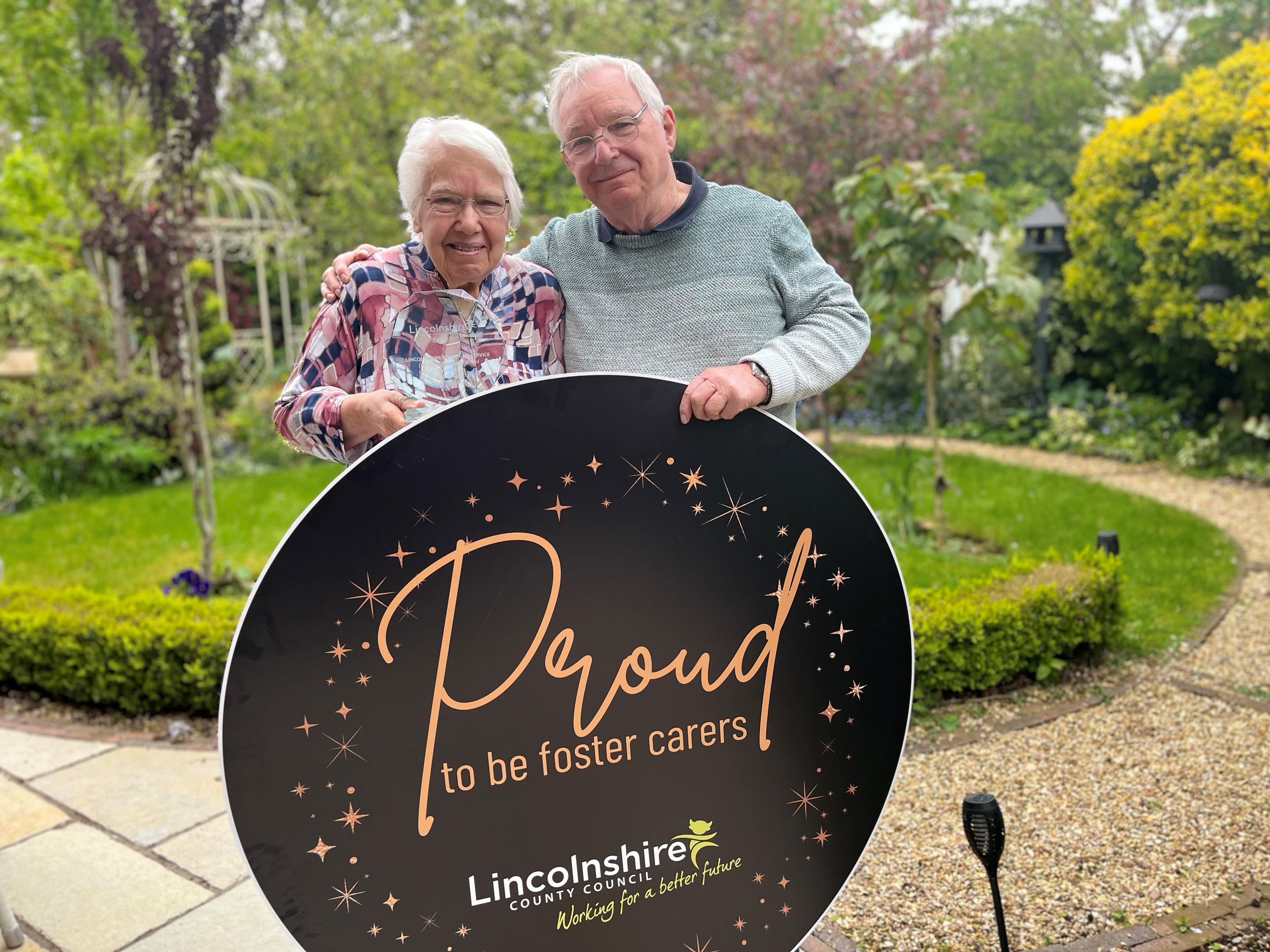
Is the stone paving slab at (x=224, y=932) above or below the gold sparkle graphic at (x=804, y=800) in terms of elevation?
below

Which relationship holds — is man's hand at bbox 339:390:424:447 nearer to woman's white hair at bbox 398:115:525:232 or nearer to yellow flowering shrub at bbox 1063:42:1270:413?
woman's white hair at bbox 398:115:525:232

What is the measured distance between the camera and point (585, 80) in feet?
5.35

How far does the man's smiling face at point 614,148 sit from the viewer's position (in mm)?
1626

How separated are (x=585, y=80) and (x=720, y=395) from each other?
611mm

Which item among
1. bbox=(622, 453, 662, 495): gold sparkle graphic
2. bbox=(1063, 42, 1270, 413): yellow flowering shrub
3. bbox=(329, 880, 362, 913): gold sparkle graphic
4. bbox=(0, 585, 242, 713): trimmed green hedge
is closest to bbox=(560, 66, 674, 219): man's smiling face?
bbox=(622, 453, 662, 495): gold sparkle graphic

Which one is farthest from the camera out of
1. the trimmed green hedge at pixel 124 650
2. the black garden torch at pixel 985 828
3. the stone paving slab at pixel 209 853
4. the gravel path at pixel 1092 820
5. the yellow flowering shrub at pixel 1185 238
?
the yellow flowering shrub at pixel 1185 238

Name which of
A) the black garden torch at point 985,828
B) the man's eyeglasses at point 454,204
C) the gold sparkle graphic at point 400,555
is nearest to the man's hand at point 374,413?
the gold sparkle graphic at point 400,555

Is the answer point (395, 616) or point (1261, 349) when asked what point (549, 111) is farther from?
point (1261, 349)

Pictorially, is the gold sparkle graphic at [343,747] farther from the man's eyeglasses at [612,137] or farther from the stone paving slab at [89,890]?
the stone paving slab at [89,890]

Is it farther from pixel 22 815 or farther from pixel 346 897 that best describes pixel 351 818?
pixel 22 815

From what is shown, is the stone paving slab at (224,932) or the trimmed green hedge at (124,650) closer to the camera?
the stone paving slab at (224,932)

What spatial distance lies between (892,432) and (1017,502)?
327 cm

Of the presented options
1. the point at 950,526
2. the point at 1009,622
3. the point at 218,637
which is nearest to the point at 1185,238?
the point at 950,526

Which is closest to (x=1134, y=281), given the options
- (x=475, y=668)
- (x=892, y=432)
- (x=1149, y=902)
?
(x=892, y=432)
